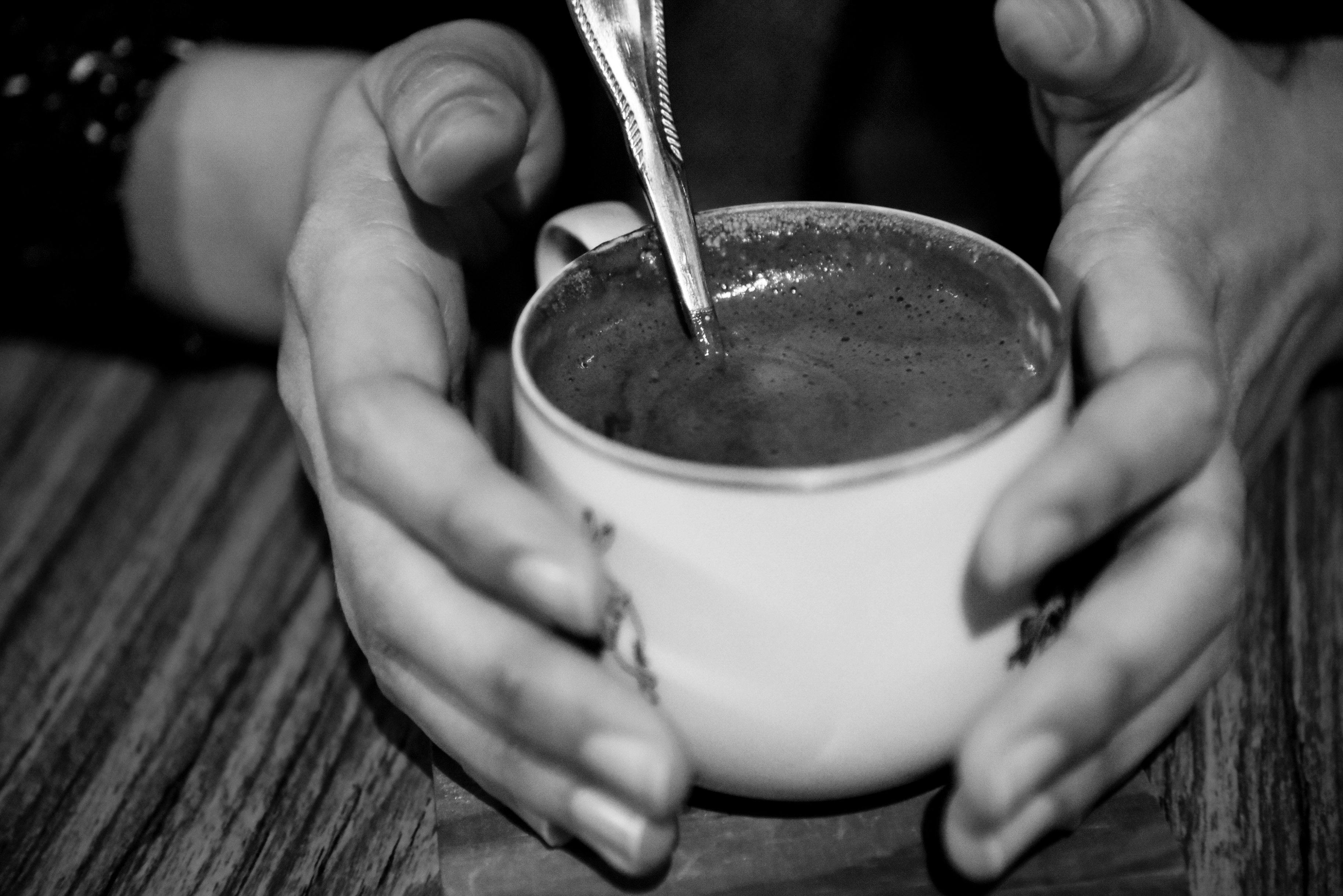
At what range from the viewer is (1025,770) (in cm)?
53

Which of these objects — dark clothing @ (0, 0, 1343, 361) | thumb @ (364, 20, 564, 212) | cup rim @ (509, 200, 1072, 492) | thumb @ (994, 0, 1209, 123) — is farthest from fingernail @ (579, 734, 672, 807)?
dark clothing @ (0, 0, 1343, 361)

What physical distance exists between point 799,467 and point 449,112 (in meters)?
0.32

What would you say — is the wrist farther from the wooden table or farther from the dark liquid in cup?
the dark liquid in cup

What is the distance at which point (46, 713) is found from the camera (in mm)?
840

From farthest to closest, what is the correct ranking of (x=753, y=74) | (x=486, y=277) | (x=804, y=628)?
(x=753, y=74), (x=486, y=277), (x=804, y=628)

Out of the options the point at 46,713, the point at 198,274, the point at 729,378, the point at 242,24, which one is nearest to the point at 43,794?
the point at 46,713

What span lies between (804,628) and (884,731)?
8 cm

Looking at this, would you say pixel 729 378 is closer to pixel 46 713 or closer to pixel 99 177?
pixel 46 713

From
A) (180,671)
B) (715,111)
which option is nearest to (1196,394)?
(180,671)

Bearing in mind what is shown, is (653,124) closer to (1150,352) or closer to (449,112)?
(449,112)

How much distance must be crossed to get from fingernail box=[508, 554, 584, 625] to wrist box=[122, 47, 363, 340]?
2.51ft

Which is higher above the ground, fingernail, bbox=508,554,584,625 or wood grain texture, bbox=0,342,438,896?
fingernail, bbox=508,554,584,625

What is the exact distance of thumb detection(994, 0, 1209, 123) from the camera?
75 centimetres

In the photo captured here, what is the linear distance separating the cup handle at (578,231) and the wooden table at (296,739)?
307 mm
